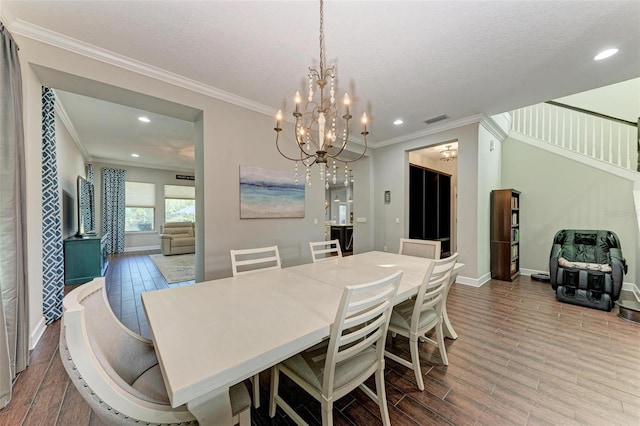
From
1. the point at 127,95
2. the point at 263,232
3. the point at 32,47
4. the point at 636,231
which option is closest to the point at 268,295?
the point at 263,232

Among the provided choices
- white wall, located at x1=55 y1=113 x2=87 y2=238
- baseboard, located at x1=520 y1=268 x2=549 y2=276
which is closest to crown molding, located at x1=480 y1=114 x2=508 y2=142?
baseboard, located at x1=520 y1=268 x2=549 y2=276

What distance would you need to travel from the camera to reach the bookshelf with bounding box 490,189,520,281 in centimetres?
→ 429

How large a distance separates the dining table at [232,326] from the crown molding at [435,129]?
10.6 feet

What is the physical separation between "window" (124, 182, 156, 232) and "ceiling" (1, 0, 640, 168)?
4863 millimetres

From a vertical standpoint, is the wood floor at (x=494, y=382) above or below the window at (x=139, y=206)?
below

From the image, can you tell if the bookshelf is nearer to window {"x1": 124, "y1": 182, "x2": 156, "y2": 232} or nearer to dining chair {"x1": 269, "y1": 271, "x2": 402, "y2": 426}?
dining chair {"x1": 269, "y1": 271, "x2": 402, "y2": 426}

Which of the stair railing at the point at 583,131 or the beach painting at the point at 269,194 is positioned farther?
the stair railing at the point at 583,131

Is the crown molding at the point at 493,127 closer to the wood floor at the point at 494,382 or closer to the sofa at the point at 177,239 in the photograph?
the wood floor at the point at 494,382

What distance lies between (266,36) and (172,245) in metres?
6.49

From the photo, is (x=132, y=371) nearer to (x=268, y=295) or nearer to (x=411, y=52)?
(x=268, y=295)

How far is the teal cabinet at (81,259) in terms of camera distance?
4191 millimetres

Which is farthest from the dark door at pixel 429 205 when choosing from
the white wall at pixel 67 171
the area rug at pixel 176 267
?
the white wall at pixel 67 171

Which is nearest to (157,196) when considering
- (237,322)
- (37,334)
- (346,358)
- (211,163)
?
(211,163)

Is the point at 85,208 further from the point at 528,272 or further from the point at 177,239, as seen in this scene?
the point at 528,272
